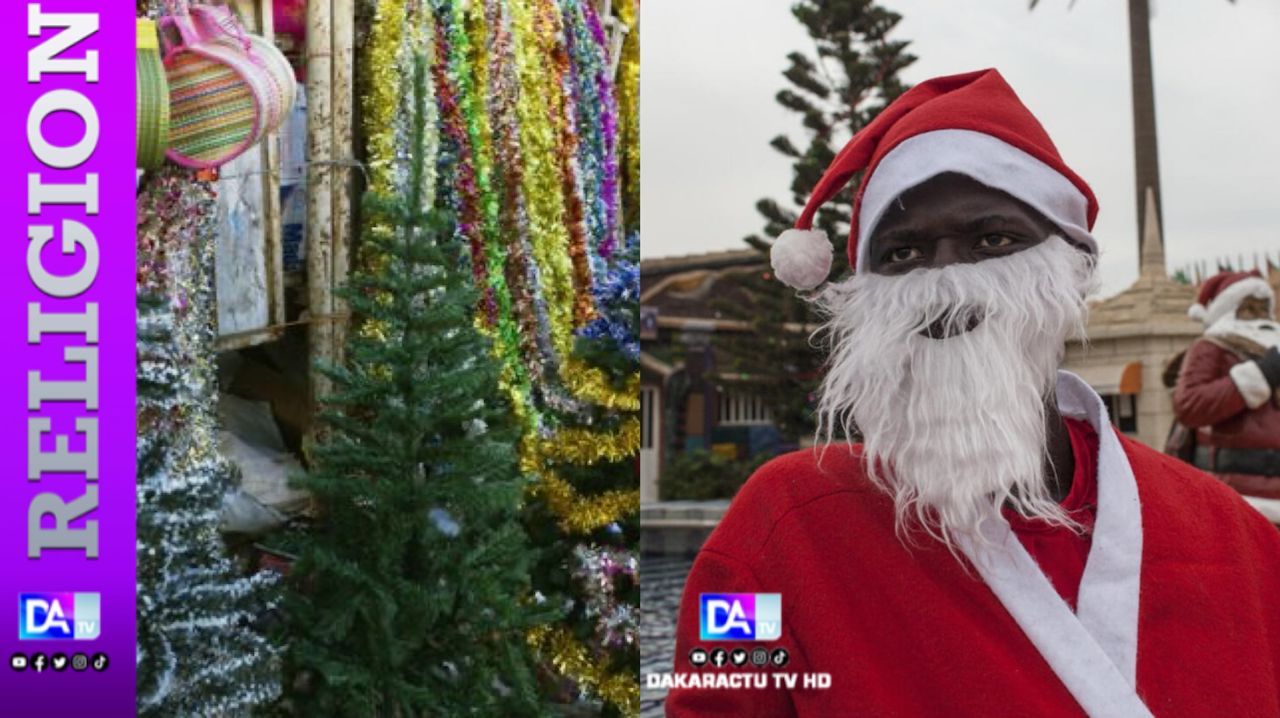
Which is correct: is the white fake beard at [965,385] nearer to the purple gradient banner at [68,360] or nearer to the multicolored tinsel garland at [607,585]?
the multicolored tinsel garland at [607,585]

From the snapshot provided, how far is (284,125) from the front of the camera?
258cm

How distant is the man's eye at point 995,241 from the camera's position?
1.84m

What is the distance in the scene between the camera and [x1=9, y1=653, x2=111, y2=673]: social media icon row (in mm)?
2320

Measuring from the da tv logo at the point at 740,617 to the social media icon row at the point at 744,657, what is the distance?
3 cm

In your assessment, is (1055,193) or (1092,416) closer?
(1055,193)

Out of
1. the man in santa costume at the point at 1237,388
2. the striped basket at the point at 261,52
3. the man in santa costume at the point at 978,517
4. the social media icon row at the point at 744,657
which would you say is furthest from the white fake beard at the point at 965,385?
the man in santa costume at the point at 1237,388

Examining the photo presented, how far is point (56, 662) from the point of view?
233cm

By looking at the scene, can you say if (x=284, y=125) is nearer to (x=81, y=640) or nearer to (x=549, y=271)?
(x=549, y=271)

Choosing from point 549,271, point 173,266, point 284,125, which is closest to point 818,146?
point 549,271

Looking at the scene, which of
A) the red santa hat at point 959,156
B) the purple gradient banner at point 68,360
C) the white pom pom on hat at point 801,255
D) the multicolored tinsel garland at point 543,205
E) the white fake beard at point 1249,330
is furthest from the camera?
the white fake beard at point 1249,330

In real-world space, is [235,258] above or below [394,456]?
above

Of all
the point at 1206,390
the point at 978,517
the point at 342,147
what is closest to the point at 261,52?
the point at 342,147

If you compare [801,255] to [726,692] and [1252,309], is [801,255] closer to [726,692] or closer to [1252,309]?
[726,692]

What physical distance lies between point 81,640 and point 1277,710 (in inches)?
76.6
